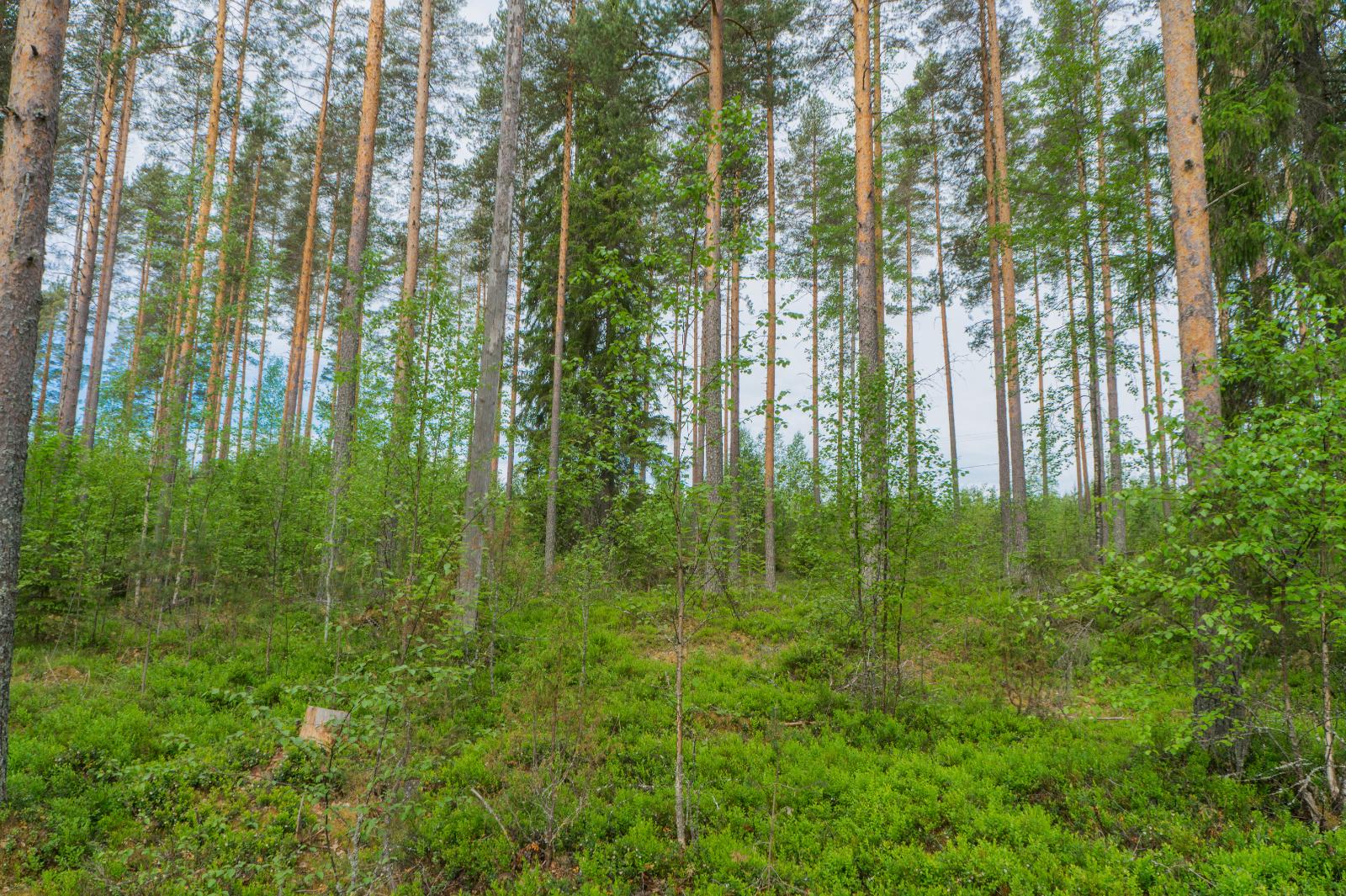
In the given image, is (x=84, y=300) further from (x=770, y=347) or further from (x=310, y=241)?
(x=770, y=347)

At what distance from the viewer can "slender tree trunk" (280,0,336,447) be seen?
41.6 ft

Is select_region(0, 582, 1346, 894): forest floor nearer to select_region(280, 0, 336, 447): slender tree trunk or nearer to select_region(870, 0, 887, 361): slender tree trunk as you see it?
select_region(870, 0, 887, 361): slender tree trunk

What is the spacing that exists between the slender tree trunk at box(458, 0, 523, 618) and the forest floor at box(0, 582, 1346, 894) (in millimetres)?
1176

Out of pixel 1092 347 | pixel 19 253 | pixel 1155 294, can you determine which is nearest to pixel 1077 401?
pixel 1092 347

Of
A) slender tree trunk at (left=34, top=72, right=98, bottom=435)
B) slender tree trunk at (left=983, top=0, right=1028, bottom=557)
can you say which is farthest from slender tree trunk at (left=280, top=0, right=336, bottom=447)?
slender tree trunk at (left=983, top=0, right=1028, bottom=557)

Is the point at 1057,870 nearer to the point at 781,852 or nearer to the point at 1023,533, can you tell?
the point at 781,852

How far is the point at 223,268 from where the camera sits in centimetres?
1205

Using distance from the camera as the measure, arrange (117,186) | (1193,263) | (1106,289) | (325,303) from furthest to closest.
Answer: (325,303) < (117,186) < (1106,289) < (1193,263)

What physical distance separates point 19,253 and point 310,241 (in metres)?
14.2

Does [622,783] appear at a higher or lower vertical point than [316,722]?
lower

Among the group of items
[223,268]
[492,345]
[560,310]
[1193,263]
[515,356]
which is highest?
[223,268]

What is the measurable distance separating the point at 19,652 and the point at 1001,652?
13.0 m

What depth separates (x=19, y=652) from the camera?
24.1 feet

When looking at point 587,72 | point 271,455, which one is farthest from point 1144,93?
point 271,455
